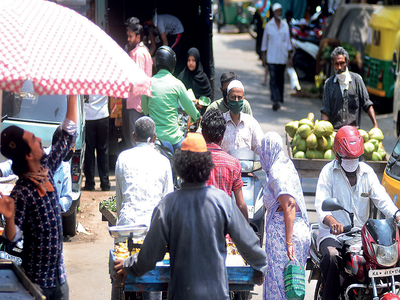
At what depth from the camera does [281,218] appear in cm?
436

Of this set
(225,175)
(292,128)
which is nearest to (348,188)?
(225,175)

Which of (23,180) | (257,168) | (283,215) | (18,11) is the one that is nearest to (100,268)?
(257,168)

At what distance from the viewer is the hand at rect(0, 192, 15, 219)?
10.2ft

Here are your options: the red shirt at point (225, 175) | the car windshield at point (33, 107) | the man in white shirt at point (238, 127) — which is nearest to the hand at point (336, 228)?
the red shirt at point (225, 175)

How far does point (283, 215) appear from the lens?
434 cm

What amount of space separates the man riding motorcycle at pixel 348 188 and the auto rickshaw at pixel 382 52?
861 centimetres

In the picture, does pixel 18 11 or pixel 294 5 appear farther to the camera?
pixel 294 5

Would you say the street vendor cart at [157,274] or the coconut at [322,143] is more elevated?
the street vendor cart at [157,274]

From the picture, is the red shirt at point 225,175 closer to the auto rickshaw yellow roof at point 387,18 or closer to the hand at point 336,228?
the hand at point 336,228

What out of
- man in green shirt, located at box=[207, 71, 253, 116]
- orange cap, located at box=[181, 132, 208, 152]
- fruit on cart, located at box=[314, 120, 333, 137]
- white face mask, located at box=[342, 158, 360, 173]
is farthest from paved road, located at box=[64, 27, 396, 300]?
orange cap, located at box=[181, 132, 208, 152]

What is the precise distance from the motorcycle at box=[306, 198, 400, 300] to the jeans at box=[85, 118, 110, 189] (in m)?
4.87

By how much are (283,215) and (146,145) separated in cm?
118

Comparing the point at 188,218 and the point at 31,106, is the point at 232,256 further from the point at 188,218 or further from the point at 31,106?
the point at 31,106

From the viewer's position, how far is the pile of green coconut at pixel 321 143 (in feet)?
23.0
